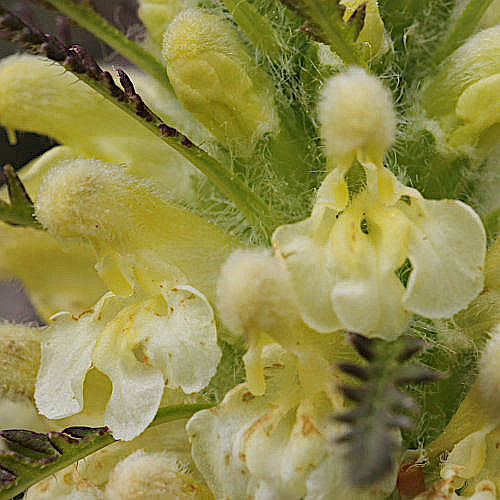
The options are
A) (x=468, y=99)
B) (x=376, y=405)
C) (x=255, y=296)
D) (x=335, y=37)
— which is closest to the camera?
(x=376, y=405)

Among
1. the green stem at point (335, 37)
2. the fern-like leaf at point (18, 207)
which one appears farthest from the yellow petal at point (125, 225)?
the green stem at point (335, 37)

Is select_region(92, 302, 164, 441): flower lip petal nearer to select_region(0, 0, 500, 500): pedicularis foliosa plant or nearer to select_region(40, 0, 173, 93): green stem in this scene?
select_region(0, 0, 500, 500): pedicularis foliosa plant

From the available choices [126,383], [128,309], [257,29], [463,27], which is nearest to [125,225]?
[128,309]

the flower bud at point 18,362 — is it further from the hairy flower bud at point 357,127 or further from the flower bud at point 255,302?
the hairy flower bud at point 357,127

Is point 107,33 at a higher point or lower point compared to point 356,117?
higher

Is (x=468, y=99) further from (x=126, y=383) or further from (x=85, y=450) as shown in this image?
(x=85, y=450)

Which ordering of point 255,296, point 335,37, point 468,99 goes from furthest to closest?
point 468,99 → point 335,37 → point 255,296

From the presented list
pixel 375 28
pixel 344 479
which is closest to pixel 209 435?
pixel 344 479

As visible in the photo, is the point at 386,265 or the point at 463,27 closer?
the point at 386,265
